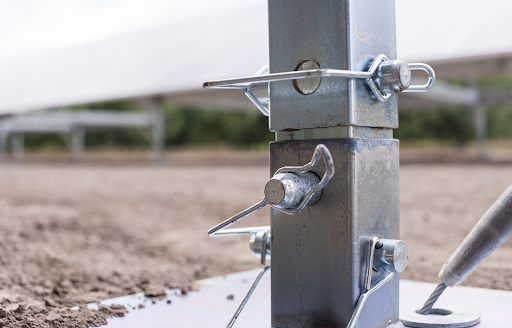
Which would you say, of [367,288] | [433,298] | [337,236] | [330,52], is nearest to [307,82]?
[330,52]

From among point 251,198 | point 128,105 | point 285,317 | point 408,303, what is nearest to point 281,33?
point 285,317

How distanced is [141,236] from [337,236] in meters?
2.63

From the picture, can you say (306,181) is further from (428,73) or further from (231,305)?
(231,305)

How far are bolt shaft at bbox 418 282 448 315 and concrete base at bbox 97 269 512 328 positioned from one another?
0.05m

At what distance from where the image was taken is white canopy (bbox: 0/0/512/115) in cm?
505

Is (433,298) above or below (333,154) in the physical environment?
below

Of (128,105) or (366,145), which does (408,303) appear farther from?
(128,105)

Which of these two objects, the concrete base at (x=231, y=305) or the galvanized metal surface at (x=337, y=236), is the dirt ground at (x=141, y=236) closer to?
the concrete base at (x=231, y=305)

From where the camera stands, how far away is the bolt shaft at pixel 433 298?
1097 millimetres

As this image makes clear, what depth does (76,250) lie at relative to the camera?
281 cm

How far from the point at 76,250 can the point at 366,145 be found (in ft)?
7.69

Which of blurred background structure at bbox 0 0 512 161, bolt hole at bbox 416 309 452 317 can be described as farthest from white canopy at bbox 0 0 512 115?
bolt hole at bbox 416 309 452 317

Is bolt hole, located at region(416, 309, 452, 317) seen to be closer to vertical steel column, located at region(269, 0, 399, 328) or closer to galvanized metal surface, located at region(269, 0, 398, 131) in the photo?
vertical steel column, located at region(269, 0, 399, 328)

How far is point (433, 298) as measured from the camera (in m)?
1.10
